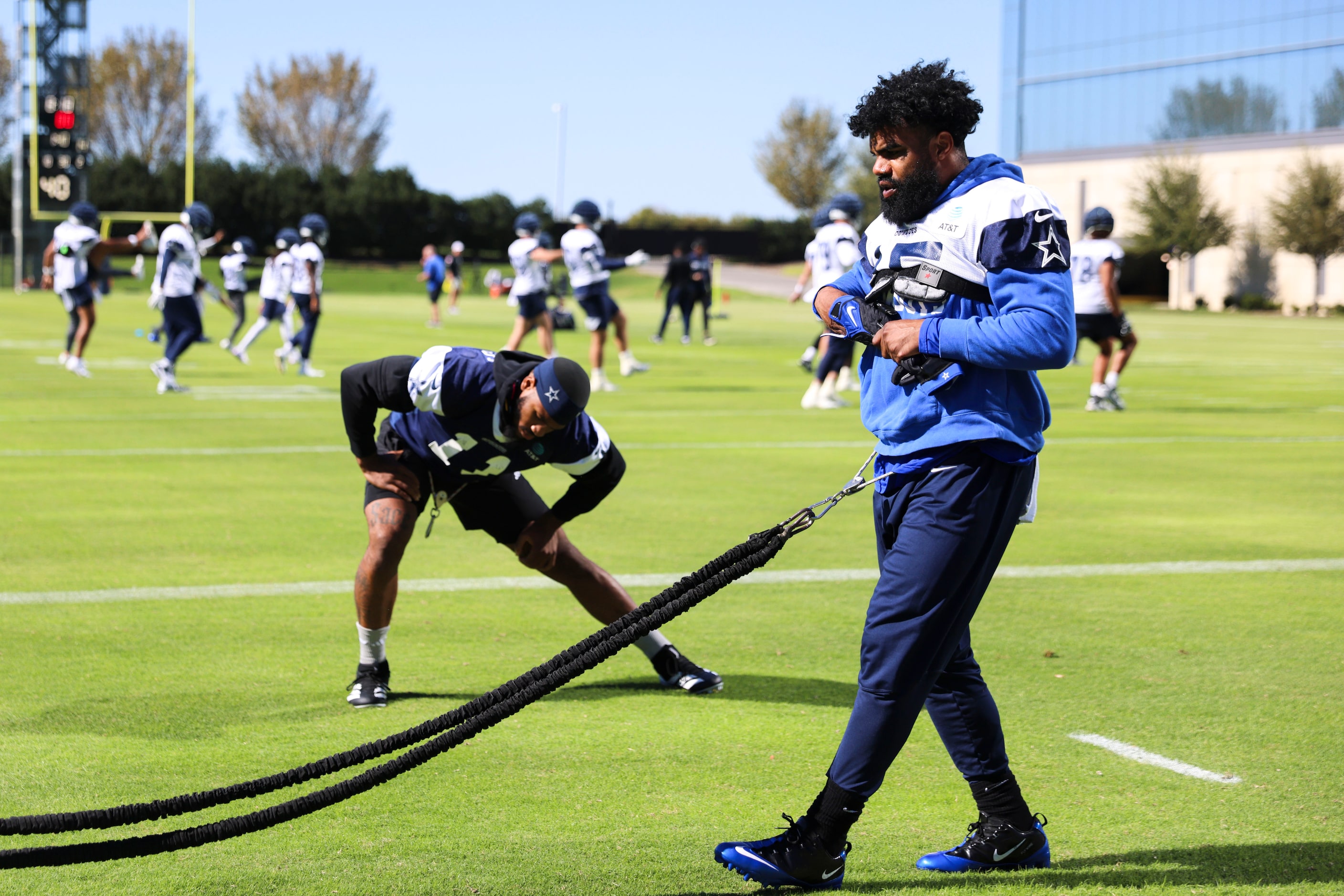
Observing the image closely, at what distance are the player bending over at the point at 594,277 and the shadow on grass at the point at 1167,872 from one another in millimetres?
14639

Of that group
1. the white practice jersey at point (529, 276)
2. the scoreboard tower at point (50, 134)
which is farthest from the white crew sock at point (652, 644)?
the scoreboard tower at point (50, 134)

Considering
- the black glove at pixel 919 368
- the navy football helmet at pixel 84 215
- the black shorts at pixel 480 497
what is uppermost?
the navy football helmet at pixel 84 215

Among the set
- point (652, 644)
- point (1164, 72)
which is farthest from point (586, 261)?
point (1164, 72)

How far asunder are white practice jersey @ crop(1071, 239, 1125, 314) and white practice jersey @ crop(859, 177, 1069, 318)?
13128 millimetres

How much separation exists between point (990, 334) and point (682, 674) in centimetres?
247

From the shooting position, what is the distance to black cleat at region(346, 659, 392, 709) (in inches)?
205

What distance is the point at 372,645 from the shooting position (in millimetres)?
5293

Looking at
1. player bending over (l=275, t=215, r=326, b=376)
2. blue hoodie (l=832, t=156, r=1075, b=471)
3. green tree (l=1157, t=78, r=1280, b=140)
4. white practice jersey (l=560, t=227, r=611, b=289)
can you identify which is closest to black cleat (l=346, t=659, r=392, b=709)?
blue hoodie (l=832, t=156, r=1075, b=471)

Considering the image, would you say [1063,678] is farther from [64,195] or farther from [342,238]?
[342,238]

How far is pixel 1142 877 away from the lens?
12.2ft

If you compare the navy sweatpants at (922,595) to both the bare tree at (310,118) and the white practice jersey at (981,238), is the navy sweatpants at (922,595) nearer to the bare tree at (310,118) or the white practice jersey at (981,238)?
the white practice jersey at (981,238)

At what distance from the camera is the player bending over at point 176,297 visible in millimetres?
17516

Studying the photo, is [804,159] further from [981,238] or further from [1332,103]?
[981,238]

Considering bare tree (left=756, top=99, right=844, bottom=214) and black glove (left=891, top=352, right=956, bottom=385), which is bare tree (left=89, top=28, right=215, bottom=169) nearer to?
bare tree (left=756, top=99, right=844, bottom=214)
